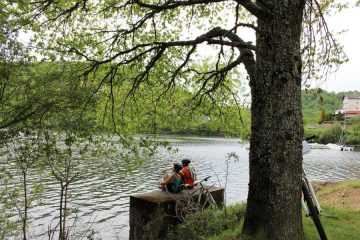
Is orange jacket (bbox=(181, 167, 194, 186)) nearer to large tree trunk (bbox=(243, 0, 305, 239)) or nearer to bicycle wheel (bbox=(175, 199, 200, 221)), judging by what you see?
bicycle wheel (bbox=(175, 199, 200, 221))

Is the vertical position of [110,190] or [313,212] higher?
[313,212]

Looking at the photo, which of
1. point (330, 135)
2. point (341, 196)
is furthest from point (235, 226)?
point (330, 135)

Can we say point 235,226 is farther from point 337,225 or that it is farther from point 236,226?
point 337,225

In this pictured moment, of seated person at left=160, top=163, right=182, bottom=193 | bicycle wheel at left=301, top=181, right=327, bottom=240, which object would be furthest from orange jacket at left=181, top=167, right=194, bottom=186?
bicycle wheel at left=301, top=181, right=327, bottom=240

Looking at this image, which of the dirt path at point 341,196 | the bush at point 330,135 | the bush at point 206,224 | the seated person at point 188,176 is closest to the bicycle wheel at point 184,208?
the bush at point 206,224

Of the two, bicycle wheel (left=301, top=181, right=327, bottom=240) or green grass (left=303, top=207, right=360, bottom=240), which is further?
green grass (left=303, top=207, right=360, bottom=240)

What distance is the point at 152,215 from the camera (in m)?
9.86

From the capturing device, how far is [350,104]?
113 meters

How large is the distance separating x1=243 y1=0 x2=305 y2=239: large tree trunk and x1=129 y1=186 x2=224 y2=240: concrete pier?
501cm

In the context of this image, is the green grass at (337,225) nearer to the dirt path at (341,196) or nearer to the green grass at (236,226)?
the green grass at (236,226)

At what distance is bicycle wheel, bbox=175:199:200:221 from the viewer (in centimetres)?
980

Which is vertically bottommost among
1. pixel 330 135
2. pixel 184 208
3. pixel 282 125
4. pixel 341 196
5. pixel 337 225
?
pixel 341 196

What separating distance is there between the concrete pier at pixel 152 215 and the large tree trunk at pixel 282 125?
5.01 m

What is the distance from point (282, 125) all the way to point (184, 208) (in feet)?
18.1
